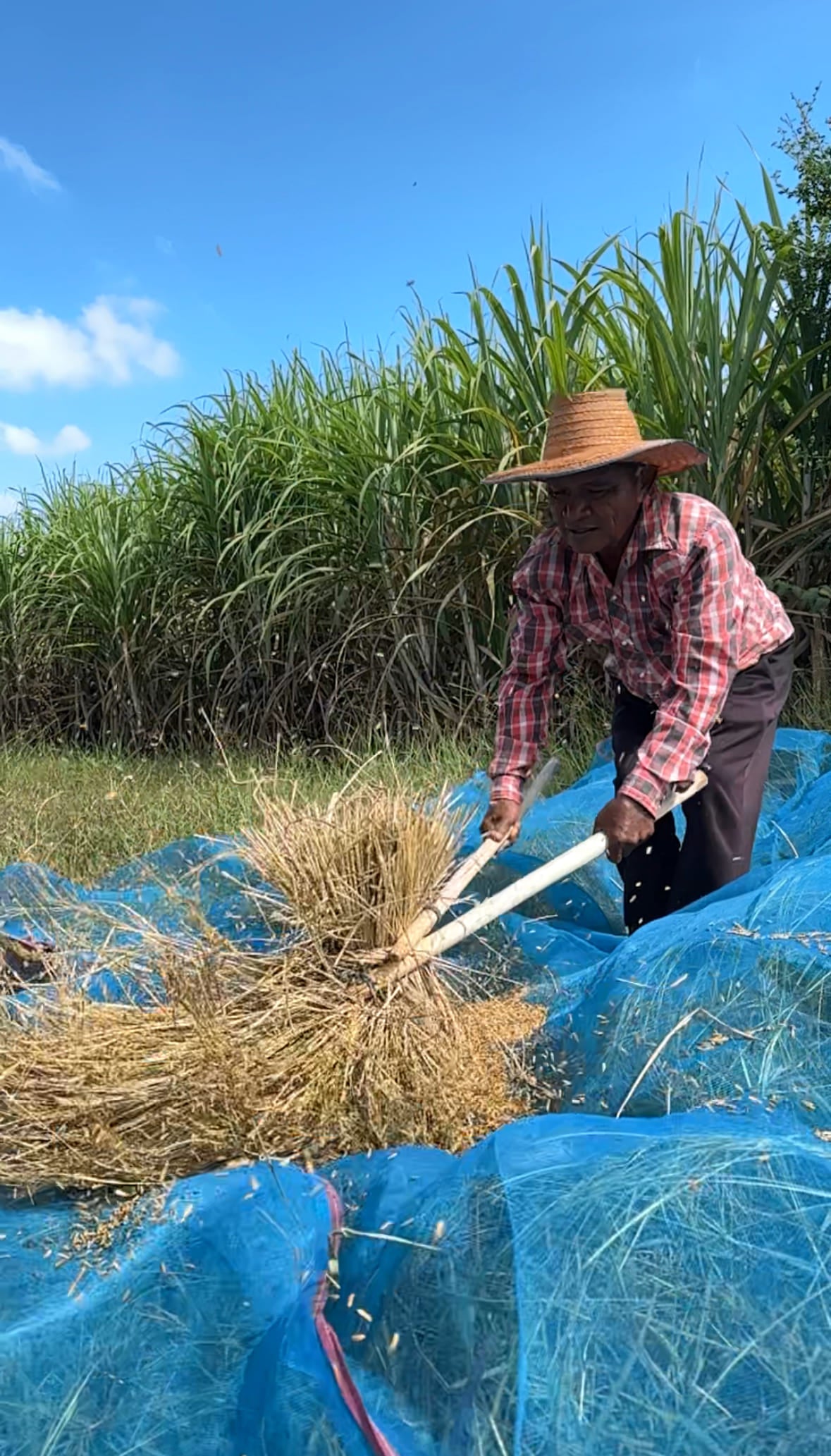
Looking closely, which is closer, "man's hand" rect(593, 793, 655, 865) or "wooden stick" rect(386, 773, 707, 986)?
"wooden stick" rect(386, 773, 707, 986)

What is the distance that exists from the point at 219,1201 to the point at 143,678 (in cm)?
448

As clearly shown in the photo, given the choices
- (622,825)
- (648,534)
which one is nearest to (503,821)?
(622,825)

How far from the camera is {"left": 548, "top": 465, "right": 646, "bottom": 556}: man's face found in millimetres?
1882

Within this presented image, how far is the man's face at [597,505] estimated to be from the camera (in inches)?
74.1

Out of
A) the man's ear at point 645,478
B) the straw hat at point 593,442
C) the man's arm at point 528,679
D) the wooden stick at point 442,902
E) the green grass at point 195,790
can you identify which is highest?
the straw hat at point 593,442

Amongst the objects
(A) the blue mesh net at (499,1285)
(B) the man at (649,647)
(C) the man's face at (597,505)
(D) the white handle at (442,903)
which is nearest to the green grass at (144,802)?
(B) the man at (649,647)

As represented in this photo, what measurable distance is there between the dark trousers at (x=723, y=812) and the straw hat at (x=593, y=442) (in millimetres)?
510

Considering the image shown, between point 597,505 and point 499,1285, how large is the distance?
141cm

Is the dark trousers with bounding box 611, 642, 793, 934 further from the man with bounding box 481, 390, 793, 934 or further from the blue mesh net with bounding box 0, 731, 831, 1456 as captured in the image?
the blue mesh net with bounding box 0, 731, 831, 1456

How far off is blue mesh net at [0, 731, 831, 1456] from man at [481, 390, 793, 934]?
2.04 ft

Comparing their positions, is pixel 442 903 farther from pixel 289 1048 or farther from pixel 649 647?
pixel 649 647

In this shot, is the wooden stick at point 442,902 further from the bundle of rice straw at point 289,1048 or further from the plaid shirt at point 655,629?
the plaid shirt at point 655,629

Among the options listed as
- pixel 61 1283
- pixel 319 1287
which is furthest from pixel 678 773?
pixel 61 1283

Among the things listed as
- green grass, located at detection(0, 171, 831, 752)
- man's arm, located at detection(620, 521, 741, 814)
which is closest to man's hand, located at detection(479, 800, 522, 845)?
man's arm, located at detection(620, 521, 741, 814)
